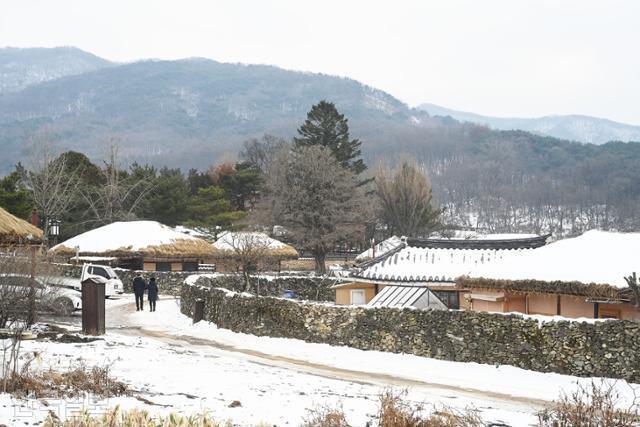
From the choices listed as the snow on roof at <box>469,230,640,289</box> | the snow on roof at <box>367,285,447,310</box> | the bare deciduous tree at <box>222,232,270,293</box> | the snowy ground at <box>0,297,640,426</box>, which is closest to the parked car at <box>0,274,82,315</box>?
the snowy ground at <box>0,297,640,426</box>

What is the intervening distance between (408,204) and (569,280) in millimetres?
51175

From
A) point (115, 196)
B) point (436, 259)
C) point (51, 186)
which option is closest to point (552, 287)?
point (436, 259)

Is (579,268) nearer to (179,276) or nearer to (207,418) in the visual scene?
(207,418)

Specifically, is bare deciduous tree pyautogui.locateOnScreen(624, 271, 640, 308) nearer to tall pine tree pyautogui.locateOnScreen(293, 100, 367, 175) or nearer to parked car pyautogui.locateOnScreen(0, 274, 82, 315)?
parked car pyautogui.locateOnScreen(0, 274, 82, 315)

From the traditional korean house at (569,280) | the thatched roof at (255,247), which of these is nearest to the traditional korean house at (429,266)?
the traditional korean house at (569,280)

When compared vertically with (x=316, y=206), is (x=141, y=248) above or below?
below

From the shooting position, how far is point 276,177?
6059cm

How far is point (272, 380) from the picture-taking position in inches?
563

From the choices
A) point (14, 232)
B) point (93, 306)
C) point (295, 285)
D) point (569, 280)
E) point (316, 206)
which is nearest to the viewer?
point (93, 306)

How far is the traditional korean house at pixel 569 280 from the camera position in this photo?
771 inches

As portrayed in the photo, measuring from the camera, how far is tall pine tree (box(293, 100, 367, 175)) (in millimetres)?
68562

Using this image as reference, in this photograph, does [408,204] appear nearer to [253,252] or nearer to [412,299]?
[253,252]

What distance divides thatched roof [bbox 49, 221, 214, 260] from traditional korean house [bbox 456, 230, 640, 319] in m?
23.5

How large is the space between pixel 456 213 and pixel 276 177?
85210 millimetres
